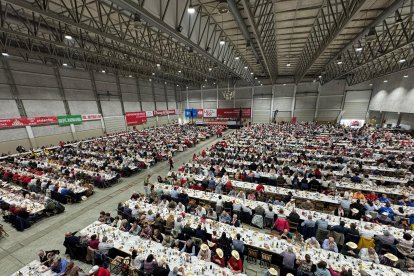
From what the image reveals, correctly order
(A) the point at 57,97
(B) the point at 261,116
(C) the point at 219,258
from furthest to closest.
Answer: (B) the point at 261,116 < (A) the point at 57,97 < (C) the point at 219,258

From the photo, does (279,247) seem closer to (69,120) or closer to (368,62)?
(368,62)

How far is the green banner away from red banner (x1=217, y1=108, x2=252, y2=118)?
89.2ft

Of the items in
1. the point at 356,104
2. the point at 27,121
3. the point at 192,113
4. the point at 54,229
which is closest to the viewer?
the point at 54,229

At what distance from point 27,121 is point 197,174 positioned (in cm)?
2196

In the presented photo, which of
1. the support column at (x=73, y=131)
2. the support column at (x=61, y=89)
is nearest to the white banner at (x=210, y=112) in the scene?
the support column at (x=73, y=131)

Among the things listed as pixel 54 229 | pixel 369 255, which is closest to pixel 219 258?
pixel 369 255

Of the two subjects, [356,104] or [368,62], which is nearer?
[368,62]

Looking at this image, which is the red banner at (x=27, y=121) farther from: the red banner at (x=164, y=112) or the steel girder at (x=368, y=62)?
the steel girder at (x=368, y=62)

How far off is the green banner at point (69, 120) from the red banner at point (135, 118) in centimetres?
823

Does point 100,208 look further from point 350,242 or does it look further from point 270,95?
point 270,95

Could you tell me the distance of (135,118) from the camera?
3538 centimetres

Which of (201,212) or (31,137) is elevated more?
(31,137)

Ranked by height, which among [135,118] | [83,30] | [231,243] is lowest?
[231,243]

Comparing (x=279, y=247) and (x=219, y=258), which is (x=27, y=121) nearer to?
(x=219, y=258)
